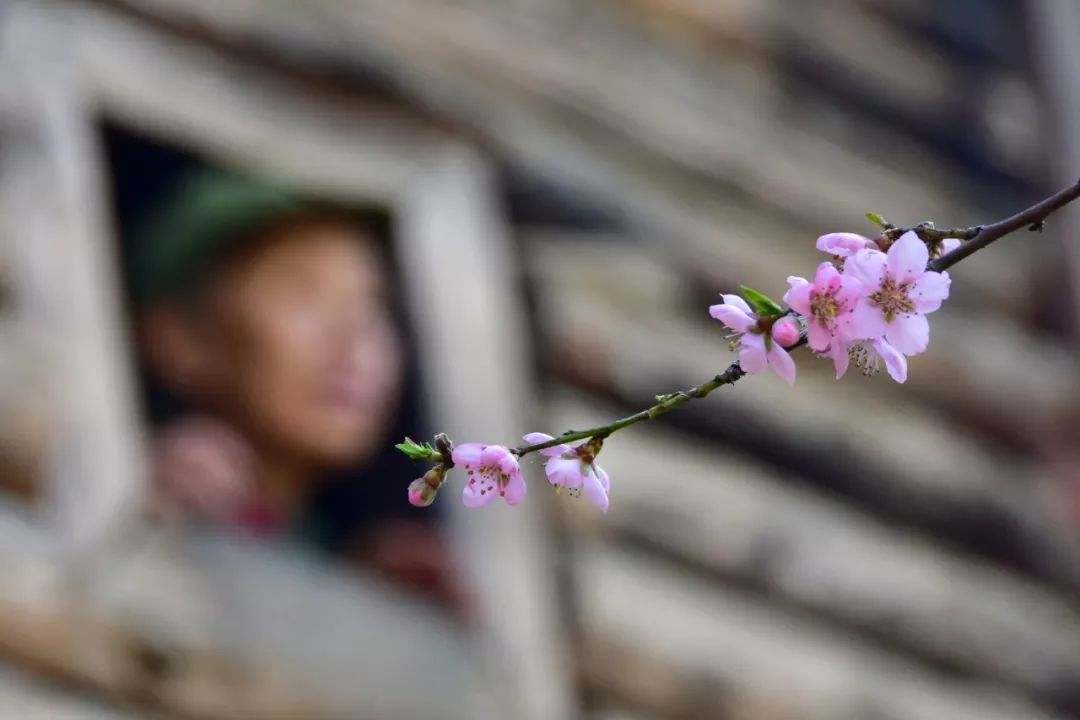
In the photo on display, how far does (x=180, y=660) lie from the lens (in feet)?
6.04

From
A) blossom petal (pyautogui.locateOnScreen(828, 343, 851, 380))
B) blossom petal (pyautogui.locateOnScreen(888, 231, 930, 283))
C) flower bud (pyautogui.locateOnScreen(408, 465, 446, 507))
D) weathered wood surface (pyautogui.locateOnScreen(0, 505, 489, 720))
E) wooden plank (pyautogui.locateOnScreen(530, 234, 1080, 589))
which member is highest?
wooden plank (pyautogui.locateOnScreen(530, 234, 1080, 589))

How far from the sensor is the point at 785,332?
2.59 ft

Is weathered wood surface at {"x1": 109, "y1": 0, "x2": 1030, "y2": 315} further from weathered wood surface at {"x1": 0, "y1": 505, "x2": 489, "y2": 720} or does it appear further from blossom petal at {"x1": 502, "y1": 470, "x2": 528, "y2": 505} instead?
blossom petal at {"x1": 502, "y1": 470, "x2": 528, "y2": 505}

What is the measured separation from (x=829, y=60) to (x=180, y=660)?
6.75 ft

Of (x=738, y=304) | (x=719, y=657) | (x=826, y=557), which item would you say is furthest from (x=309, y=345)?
(x=738, y=304)

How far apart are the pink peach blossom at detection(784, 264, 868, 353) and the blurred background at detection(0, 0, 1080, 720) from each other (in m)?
1.26

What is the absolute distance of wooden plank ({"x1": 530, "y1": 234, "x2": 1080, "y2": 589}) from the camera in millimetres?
2514

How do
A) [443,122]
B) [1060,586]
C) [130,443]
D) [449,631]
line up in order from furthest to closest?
[1060,586]
[443,122]
[449,631]
[130,443]

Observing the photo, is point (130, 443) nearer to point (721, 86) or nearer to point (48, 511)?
point (48, 511)

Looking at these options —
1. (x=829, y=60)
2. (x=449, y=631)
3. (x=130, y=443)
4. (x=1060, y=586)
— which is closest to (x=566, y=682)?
(x=449, y=631)

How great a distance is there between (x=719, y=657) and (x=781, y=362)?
1639 mm

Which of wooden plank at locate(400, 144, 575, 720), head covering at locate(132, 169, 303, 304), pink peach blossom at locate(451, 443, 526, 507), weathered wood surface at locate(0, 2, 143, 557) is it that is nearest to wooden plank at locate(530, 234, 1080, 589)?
wooden plank at locate(400, 144, 575, 720)

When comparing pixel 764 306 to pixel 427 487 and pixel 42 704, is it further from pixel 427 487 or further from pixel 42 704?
pixel 42 704

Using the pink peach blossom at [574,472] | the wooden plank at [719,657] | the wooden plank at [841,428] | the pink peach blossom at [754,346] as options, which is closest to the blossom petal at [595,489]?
the pink peach blossom at [574,472]
